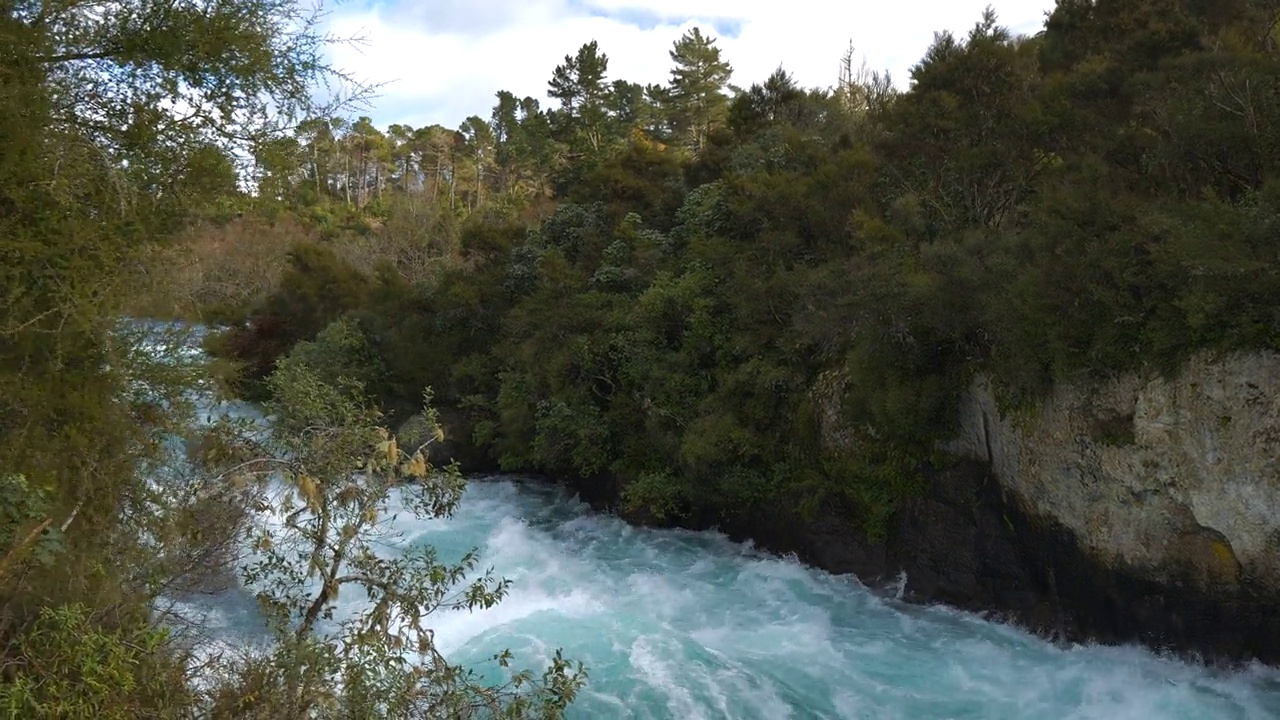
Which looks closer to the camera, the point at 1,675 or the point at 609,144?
the point at 1,675

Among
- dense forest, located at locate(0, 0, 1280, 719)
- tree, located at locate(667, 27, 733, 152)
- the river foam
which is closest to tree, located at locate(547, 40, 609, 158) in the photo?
tree, located at locate(667, 27, 733, 152)

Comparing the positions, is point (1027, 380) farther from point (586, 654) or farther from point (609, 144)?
point (609, 144)

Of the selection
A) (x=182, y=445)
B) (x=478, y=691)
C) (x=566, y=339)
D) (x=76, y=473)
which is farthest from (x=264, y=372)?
(x=478, y=691)

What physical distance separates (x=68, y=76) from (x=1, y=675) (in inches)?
144

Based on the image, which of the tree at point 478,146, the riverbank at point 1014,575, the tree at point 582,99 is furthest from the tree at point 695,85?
the riverbank at point 1014,575

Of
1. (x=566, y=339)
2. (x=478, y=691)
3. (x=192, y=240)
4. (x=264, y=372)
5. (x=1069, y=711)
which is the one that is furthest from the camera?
(x=264, y=372)

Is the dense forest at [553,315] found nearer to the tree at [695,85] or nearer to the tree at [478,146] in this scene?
the tree at [695,85]

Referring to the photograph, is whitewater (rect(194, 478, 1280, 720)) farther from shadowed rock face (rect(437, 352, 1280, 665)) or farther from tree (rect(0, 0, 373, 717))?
tree (rect(0, 0, 373, 717))

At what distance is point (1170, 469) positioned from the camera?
26.9ft

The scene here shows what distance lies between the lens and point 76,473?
5.42 metres

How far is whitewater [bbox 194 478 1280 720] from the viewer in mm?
7973

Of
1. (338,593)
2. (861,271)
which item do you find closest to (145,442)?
(338,593)

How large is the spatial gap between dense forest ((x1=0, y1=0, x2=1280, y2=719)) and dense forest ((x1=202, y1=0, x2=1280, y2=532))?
6cm

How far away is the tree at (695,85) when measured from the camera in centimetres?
3319
